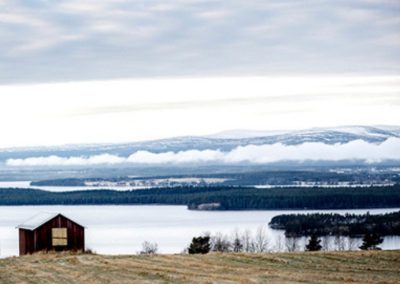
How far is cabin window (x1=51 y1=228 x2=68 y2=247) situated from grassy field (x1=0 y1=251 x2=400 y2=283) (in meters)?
7.91

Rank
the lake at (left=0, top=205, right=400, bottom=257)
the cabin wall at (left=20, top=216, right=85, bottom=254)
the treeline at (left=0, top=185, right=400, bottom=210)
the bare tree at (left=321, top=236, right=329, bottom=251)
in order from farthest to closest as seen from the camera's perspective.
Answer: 1. the treeline at (left=0, top=185, right=400, bottom=210)
2. the bare tree at (left=321, top=236, right=329, bottom=251)
3. the lake at (left=0, top=205, right=400, bottom=257)
4. the cabin wall at (left=20, top=216, right=85, bottom=254)

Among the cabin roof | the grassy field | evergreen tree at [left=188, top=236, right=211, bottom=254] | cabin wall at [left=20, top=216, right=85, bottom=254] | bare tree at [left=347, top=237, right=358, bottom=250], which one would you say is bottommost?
bare tree at [left=347, top=237, right=358, bottom=250]

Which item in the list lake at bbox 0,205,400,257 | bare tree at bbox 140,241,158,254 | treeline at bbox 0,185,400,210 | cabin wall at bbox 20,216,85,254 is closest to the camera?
cabin wall at bbox 20,216,85,254

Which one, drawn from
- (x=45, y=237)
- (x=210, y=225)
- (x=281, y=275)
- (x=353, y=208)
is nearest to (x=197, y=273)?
(x=281, y=275)

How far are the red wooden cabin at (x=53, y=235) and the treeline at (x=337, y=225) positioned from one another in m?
47.9

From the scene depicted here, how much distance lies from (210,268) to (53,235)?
15.2m

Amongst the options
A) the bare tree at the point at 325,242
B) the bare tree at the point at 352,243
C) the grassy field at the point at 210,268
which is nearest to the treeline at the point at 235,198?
the bare tree at the point at 325,242

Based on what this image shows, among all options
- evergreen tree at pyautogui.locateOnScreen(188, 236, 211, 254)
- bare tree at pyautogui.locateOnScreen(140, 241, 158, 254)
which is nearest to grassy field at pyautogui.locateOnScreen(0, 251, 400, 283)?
evergreen tree at pyautogui.locateOnScreen(188, 236, 211, 254)

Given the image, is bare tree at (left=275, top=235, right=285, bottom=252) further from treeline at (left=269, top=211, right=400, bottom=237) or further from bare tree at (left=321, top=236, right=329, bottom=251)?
treeline at (left=269, top=211, right=400, bottom=237)

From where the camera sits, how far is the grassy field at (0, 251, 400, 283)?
28719mm

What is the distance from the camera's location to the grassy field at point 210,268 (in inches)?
1131

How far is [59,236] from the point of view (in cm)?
4553

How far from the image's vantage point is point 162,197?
18038 cm

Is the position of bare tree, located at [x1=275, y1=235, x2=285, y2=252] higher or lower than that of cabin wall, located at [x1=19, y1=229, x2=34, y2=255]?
lower
